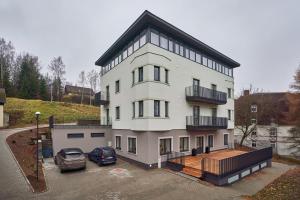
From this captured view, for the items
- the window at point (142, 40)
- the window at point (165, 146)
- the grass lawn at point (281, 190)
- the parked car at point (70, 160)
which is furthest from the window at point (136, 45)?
the grass lawn at point (281, 190)

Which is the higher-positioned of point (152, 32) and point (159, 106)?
point (152, 32)

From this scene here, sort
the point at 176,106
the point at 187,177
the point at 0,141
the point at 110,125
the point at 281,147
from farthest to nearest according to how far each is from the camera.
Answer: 1. the point at 281,147
2. the point at 110,125
3. the point at 0,141
4. the point at 176,106
5. the point at 187,177

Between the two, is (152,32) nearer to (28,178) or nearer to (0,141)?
(28,178)

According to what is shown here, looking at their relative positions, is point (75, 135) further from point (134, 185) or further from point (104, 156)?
point (134, 185)

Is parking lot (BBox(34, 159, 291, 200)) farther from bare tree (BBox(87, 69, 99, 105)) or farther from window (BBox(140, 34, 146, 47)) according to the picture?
bare tree (BBox(87, 69, 99, 105))

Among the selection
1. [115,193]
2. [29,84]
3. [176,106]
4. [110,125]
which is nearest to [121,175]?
[115,193]

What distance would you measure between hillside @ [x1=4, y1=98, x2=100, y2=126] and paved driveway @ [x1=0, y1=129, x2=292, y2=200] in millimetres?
22875

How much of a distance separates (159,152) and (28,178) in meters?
9.90

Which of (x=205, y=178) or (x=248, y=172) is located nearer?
(x=205, y=178)

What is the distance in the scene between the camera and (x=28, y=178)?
43.9 feet

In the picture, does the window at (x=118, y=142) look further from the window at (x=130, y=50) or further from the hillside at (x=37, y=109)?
the hillside at (x=37, y=109)

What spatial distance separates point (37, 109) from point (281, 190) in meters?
44.2

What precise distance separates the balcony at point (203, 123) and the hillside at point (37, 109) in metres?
25.9

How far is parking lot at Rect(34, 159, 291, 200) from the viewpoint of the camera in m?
11.2
